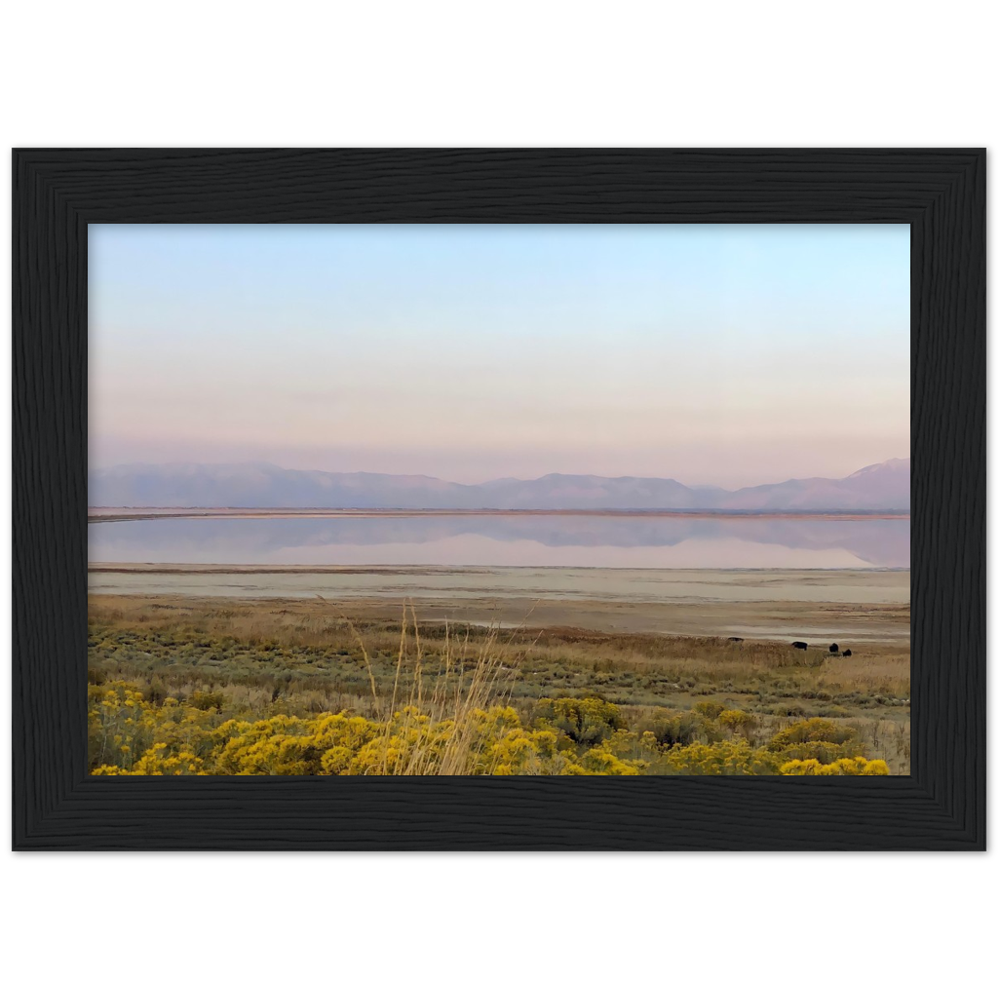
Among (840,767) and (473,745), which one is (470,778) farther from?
(840,767)

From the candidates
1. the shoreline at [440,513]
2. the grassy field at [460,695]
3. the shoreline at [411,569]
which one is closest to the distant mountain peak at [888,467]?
the shoreline at [440,513]

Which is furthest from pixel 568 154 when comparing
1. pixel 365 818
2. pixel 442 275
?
pixel 365 818

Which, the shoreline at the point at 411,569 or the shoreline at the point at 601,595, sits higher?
the shoreline at the point at 411,569

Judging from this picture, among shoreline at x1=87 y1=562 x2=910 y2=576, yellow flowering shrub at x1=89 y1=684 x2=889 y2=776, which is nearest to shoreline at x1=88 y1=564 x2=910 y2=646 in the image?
shoreline at x1=87 y1=562 x2=910 y2=576

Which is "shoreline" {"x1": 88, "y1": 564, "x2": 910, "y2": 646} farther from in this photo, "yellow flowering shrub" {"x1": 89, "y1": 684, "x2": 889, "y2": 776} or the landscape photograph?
"yellow flowering shrub" {"x1": 89, "y1": 684, "x2": 889, "y2": 776}

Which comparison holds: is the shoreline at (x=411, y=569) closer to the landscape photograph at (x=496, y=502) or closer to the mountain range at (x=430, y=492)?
the landscape photograph at (x=496, y=502)
